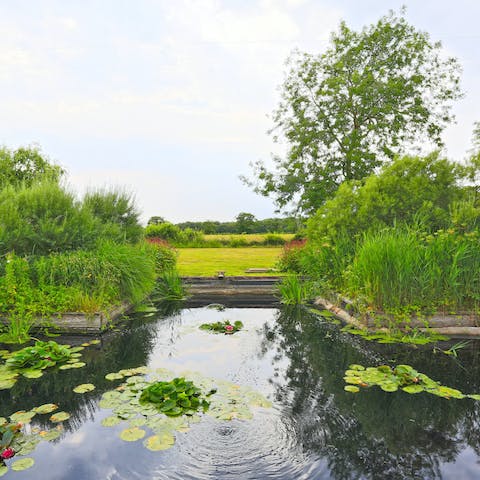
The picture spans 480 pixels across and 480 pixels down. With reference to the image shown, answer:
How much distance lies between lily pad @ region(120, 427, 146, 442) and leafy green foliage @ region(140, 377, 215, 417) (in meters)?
0.42

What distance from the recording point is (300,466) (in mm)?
3447

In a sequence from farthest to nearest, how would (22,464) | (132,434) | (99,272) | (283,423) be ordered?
(99,272)
(283,423)
(132,434)
(22,464)

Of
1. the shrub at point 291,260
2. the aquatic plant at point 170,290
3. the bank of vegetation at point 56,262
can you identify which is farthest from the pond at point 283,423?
the shrub at point 291,260

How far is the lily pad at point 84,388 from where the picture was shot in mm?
5088

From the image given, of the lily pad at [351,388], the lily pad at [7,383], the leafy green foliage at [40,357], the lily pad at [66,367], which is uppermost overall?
the leafy green foliage at [40,357]

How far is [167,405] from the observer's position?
449cm

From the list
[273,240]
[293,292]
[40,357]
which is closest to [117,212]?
[293,292]

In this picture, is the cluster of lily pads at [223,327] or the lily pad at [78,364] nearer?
the lily pad at [78,364]

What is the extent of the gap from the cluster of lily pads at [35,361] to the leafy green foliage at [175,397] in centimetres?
183

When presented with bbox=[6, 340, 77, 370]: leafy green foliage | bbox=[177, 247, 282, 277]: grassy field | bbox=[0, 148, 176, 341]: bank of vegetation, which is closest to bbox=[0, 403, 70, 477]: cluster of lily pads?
bbox=[6, 340, 77, 370]: leafy green foliage

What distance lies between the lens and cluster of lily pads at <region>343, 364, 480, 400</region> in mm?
5035

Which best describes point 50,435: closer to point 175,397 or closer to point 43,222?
point 175,397

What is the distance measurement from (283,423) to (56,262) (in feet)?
20.1

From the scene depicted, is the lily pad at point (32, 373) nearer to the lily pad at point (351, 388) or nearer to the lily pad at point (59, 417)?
the lily pad at point (59, 417)
